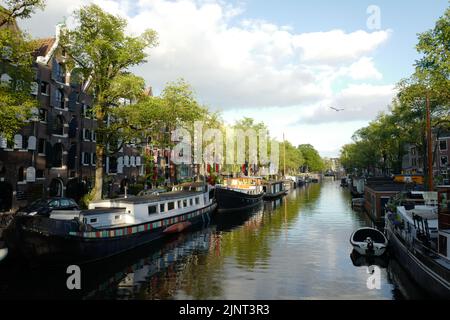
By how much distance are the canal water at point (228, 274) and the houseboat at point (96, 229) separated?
0.89m

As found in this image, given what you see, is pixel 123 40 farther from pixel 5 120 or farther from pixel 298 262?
pixel 298 262

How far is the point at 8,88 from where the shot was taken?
76.4ft

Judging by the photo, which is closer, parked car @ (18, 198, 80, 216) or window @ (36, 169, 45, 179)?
parked car @ (18, 198, 80, 216)

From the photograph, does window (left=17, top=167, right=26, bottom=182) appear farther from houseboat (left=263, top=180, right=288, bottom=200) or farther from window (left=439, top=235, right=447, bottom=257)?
houseboat (left=263, top=180, right=288, bottom=200)

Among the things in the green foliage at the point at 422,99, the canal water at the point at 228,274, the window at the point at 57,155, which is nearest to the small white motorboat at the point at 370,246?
the canal water at the point at 228,274

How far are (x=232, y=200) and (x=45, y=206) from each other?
27778mm

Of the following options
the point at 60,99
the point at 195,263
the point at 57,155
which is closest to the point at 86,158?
the point at 57,155

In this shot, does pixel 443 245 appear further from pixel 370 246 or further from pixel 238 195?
pixel 238 195

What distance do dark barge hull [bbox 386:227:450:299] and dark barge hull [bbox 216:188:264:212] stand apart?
26.1 meters

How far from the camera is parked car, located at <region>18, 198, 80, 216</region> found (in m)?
24.8

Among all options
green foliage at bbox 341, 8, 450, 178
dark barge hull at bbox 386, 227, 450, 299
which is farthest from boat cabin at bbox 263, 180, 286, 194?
dark barge hull at bbox 386, 227, 450, 299

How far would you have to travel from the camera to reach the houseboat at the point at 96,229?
1930cm

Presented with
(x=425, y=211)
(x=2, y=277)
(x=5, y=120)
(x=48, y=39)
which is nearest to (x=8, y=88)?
(x=5, y=120)

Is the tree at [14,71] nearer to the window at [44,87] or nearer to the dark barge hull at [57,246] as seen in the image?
the dark barge hull at [57,246]
